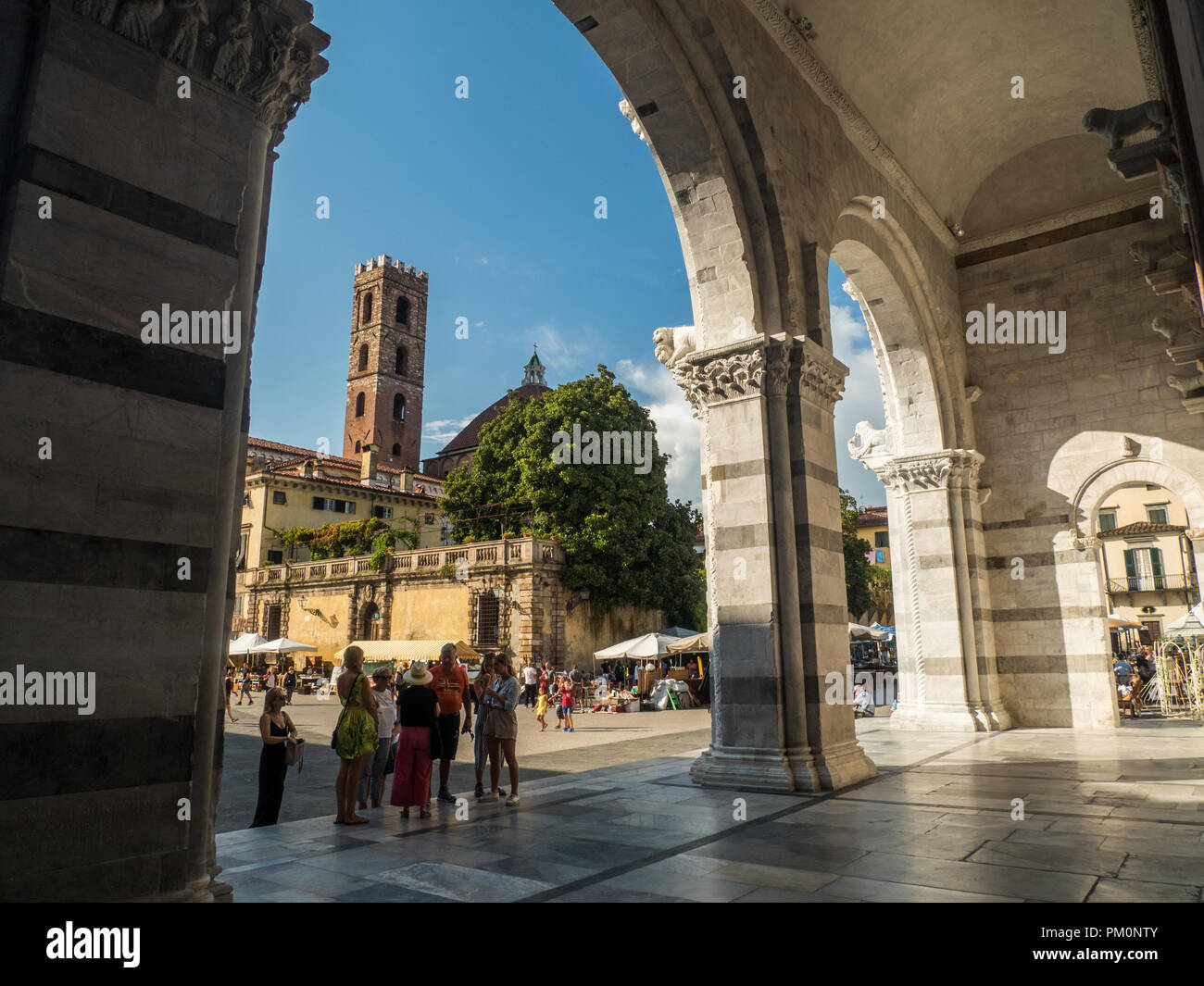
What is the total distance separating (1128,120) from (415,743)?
6.31 m

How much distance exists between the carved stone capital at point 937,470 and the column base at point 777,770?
674 cm

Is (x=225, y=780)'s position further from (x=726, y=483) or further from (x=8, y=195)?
(x=8, y=195)

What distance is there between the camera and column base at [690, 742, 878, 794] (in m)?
7.06

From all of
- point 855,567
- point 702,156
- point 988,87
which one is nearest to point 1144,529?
point 855,567

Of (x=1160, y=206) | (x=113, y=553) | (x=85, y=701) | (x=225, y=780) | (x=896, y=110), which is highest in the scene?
(x=896, y=110)

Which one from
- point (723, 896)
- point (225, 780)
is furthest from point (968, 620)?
point (225, 780)

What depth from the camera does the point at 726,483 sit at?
8.07 m

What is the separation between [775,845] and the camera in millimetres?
5008

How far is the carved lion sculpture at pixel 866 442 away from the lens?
13.8 m

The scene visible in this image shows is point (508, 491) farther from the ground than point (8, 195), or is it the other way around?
point (508, 491)

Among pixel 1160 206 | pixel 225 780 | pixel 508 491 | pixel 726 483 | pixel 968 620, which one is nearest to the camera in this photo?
pixel 726 483

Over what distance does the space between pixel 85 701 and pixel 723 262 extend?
277 inches

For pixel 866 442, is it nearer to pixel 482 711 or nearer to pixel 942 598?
pixel 942 598

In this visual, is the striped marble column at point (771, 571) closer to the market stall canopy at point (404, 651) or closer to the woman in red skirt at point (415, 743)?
the woman in red skirt at point (415, 743)
